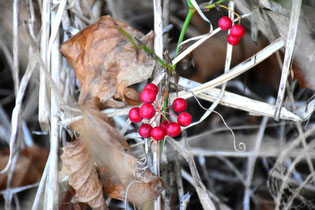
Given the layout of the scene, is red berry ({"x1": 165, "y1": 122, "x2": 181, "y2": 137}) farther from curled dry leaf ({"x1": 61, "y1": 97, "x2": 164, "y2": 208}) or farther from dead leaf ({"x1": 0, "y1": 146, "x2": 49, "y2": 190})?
A: dead leaf ({"x1": 0, "y1": 146, "x2": 49, "y2": 190})

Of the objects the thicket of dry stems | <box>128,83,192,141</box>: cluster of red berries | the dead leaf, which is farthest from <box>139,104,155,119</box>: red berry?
the dead leaf

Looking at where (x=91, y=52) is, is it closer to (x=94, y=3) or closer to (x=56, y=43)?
(x=56, y=43)

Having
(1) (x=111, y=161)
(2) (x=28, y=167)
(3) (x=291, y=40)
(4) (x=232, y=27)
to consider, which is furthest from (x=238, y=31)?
(2) (x=28, y=167)

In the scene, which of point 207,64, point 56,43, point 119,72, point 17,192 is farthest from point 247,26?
point 17,192

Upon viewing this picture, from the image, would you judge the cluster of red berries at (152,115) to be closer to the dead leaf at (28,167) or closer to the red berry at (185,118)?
the red berry at (185,118)

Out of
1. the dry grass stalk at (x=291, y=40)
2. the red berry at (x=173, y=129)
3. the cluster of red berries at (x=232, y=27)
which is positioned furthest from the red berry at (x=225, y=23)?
the red berry at (x=173, y=129)

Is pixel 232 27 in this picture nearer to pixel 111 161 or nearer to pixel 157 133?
pixel 157 133
